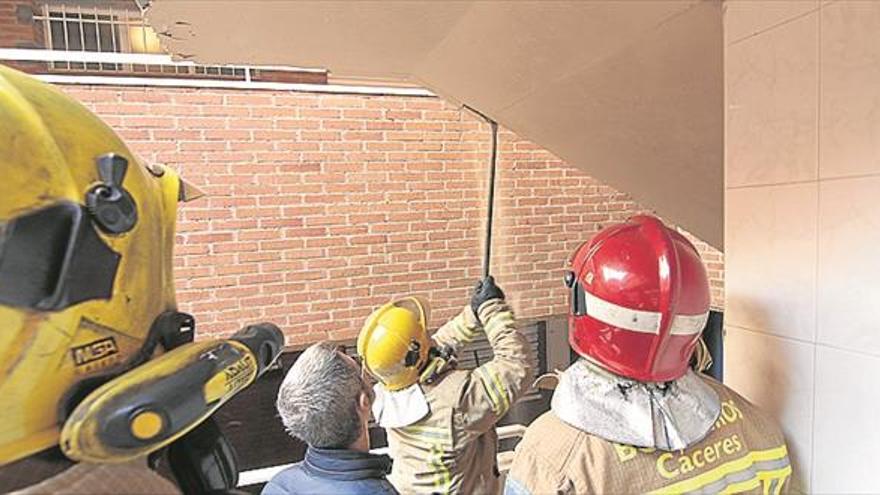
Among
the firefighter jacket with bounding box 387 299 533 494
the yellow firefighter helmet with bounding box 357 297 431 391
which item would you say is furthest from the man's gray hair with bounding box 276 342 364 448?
the firefighter jacket with bounding box 387 299 533 494

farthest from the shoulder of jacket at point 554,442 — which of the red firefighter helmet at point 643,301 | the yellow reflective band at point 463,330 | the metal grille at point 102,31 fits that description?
the metal grille at point 102,31

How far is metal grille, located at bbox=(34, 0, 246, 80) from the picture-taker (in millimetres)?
3916

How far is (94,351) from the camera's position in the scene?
0.60m

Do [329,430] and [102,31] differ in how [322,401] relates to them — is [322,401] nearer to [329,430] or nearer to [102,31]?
[329,430]

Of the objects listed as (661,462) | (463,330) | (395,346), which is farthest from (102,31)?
(661,462)

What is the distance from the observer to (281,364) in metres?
4.29

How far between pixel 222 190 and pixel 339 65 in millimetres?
2324

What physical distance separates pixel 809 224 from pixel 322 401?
100 centimetres

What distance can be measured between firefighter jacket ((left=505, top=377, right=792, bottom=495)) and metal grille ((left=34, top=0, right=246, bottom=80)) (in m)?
3.44

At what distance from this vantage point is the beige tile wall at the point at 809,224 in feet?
2.93

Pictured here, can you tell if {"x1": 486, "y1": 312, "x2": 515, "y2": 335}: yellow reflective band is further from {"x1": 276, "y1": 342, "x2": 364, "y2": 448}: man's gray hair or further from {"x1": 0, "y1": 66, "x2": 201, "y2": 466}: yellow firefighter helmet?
{"x1": 0, "y1": 66, "x2": 201, "y2": 466}: yellow firefighter helmet

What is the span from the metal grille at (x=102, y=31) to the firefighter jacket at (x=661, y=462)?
344cm

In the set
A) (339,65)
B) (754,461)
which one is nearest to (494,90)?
(339,65)

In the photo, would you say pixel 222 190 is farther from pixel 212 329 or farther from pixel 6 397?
pixel 6 397
